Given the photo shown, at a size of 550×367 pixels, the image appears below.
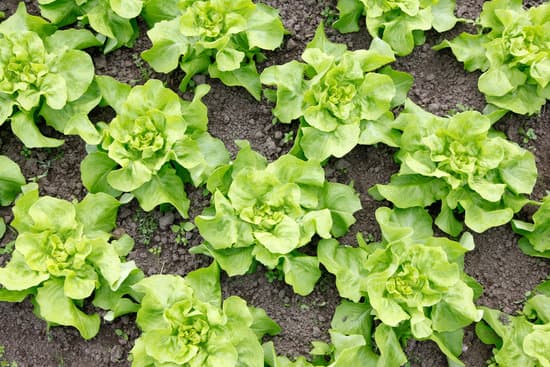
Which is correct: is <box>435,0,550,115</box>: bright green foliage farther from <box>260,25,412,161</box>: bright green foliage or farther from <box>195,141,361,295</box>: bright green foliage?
<box>195,141,361,295</box>: bright green foliage

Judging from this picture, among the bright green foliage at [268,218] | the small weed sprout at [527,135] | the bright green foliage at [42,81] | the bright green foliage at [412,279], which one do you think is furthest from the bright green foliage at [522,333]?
the bright green foliage at [42,81]

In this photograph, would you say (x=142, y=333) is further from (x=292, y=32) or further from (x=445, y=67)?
(x=445, y=67)

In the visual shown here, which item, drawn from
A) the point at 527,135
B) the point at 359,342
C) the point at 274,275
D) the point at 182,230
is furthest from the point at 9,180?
the point at 527,135

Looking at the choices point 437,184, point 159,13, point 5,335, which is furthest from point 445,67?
point 5,335

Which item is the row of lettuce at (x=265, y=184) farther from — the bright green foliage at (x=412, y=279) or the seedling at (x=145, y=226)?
the seedling at (x=145, y=226)

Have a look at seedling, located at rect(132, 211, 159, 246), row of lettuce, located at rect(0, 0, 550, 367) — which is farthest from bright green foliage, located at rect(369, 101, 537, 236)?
seedling, located at rect(132, 211, 159, 246)

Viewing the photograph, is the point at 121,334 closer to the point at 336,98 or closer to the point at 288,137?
the point at 288,137
